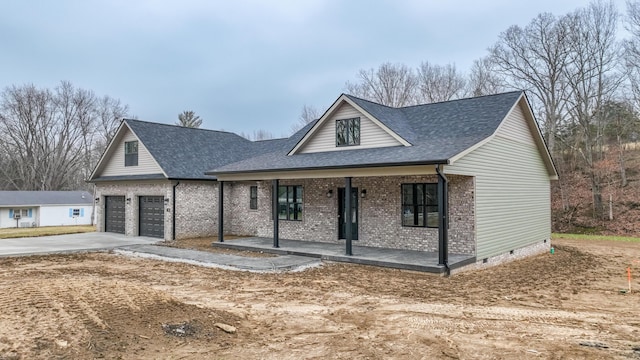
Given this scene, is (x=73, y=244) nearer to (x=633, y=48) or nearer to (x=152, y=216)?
(x=152, y=216)

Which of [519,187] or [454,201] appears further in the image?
[519,187]

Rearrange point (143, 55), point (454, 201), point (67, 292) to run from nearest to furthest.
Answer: point (67, 292) → point (454, 201) → point (143, 55)

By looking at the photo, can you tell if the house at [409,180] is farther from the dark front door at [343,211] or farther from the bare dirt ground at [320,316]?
the bare dirt ground at [320,316]

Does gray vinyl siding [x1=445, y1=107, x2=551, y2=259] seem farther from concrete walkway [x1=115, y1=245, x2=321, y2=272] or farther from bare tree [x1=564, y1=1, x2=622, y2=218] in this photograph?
bare tree [x1=564, y1=1, x2=622, y2=218]

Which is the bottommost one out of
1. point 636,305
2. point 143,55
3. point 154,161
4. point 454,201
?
point 636,305

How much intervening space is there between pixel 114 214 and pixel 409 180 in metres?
16.0

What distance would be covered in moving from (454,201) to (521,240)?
153 inches

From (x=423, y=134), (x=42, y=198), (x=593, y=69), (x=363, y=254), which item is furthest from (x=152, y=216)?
(x=593, y=69)

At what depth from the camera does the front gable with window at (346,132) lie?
46.0ft

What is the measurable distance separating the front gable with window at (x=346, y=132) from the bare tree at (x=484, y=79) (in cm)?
2050

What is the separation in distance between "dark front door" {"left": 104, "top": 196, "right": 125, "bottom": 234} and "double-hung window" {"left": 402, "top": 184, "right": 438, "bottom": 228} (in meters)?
15.0

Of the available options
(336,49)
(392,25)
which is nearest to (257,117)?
(336,49)

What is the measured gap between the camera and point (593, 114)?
87.7ft

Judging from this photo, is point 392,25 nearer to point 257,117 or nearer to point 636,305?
point 636,305
